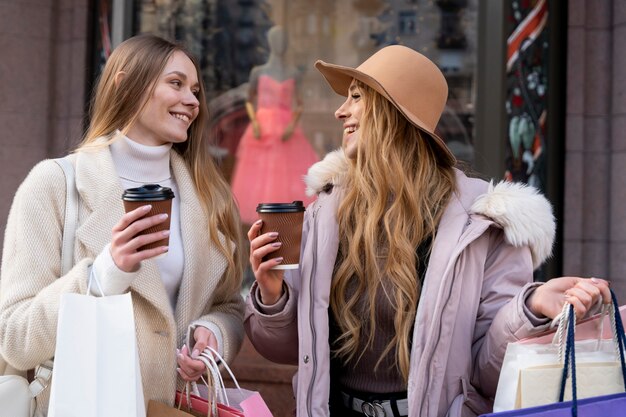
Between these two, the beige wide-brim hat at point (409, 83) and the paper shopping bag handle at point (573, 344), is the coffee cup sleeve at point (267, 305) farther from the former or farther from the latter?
the paper shopping bag handle at point (573, 344)

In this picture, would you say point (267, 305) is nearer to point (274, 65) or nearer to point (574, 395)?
point (574, 395)

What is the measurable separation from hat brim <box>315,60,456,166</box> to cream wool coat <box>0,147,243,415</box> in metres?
0.72

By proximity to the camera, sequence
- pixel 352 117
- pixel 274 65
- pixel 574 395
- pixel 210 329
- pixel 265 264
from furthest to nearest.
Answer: pixel 274 65 < pixel 352 117 < pixel 210 329 < pixel 265 264 < pixel 574 395

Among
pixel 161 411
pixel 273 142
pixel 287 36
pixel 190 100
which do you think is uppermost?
pixel 287 36

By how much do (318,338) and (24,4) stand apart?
442 cm

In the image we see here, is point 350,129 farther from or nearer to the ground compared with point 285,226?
farther from the ground

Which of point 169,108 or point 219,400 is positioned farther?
point 169,108

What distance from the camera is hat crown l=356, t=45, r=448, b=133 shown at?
2859 millimetres

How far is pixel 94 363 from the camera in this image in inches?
87.2

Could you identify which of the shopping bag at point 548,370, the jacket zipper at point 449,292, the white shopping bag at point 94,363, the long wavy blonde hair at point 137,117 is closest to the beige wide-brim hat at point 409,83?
the jacket zipper at point 449,292

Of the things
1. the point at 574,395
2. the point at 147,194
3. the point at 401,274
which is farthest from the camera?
the point at 401,274

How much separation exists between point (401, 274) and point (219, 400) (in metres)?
0.72

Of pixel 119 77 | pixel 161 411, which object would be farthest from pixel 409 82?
pixel 161 411

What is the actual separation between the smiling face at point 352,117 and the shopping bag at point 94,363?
→ 40.5 inches
